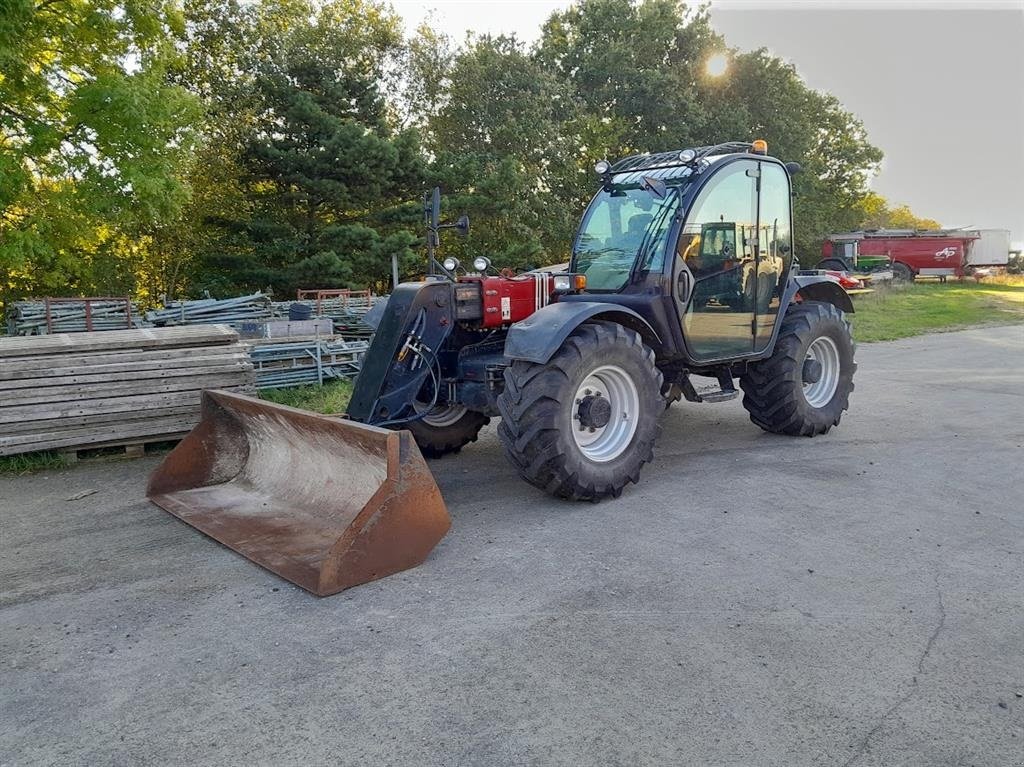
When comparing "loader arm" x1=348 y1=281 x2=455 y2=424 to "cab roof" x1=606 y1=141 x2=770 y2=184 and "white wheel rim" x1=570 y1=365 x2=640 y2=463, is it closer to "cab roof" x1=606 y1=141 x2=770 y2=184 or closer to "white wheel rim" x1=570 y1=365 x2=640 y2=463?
"white wheel rim" x1=570 y1=365 x2=640 y2=463

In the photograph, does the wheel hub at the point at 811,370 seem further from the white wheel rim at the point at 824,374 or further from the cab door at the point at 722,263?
the cab door at the point at 722,263

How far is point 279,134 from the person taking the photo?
848 inches

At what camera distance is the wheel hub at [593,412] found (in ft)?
17.2

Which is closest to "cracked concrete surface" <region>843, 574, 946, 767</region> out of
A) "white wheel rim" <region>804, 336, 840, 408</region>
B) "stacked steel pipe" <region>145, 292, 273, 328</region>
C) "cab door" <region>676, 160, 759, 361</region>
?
"cab door" <region>676, 160, 759, 361</region>

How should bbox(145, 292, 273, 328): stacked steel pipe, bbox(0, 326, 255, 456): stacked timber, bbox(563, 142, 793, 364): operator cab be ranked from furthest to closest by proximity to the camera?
1. bbox(145, 292, 273, 328): stacked steel pipe
2. bbox(0, 326, 255, 456): stacked timber
3. bbox(563, 142, 793, 364): operator cab

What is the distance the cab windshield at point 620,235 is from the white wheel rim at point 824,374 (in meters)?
2.36

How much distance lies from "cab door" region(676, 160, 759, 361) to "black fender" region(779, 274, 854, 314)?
864mm

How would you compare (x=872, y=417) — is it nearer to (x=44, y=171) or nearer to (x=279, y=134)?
(x=44, y=171)

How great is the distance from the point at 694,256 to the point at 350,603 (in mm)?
3750

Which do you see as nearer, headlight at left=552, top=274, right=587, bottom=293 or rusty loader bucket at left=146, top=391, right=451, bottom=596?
rusty loader bucket at left=146, top=391, right=451, bottom=596

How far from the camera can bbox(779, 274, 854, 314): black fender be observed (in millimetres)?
7281

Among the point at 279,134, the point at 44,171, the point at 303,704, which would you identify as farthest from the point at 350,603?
the point at 279,134

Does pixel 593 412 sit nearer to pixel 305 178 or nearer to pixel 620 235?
pixel 620 235

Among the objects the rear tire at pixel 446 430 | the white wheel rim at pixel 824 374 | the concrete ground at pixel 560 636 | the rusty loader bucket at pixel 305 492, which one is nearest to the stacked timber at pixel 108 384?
the concrete ground at pixel 560 636
